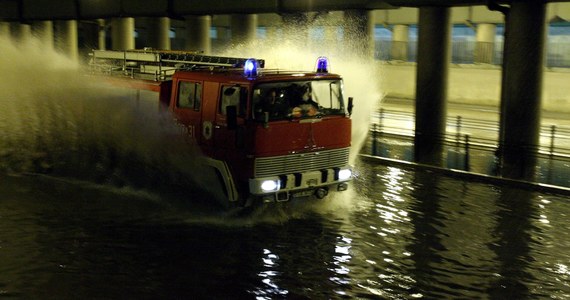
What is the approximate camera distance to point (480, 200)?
14.4 m

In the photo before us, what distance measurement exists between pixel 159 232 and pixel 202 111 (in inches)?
102

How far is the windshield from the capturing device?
11.7 m

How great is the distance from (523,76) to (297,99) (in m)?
8.40

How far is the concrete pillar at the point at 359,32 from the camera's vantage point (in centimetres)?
2238

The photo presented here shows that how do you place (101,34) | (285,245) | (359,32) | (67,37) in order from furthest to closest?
1. (101,34)
2. (67,37)
3. (359,32)
4. (285,245)

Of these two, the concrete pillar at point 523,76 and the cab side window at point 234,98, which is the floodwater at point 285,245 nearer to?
the cab side window at point 234,98

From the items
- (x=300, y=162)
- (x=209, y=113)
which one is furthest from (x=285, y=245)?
(x=209, y=113)

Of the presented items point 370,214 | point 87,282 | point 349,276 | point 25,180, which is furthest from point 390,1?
point 87,282

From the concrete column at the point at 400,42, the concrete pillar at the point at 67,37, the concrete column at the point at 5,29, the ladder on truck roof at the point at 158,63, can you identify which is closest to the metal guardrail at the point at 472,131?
the ladder on truck roof at the point at 158,63

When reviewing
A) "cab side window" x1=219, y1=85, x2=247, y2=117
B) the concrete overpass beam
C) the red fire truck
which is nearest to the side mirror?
the red fire truck

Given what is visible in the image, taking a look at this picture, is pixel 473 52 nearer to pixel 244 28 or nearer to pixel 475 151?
pixel 244 28

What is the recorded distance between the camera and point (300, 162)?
12.0 metres

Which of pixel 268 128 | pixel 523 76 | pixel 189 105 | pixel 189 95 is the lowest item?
pixel 268 128

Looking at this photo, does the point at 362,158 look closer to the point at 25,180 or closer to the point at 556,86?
the point at 25,180
